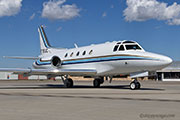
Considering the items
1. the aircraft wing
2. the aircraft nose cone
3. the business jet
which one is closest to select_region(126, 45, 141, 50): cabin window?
the business jet

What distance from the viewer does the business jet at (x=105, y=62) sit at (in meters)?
20.2

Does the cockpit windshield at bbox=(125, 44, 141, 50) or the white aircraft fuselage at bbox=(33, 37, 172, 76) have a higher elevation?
the cockpit windshield at bbox=(125, 44, 141, 50)

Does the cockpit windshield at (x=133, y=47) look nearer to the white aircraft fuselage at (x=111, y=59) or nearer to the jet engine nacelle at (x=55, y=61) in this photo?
the white aircraft fuselage at (x=111, y=59)

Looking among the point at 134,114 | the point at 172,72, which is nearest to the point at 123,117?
the point at 134,114

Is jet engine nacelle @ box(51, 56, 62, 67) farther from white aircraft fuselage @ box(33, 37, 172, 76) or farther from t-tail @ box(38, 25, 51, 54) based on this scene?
t-tail @ box(38, 25, 51, 54)

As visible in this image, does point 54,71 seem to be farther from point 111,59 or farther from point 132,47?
point 132,47

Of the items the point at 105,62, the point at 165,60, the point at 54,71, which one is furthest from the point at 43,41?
the point at 165,60

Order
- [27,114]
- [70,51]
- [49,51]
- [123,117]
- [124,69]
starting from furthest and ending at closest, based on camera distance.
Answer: [49,51], [70,51], [124,69], [27,114], [123,117]

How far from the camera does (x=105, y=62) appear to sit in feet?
75.0

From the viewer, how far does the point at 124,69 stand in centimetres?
2164

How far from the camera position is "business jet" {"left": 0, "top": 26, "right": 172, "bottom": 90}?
20234 mm

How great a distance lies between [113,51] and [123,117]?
14767mm

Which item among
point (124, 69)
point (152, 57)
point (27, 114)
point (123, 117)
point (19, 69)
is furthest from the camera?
point (19, 69)

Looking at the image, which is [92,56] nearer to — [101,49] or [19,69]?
[101,49]
